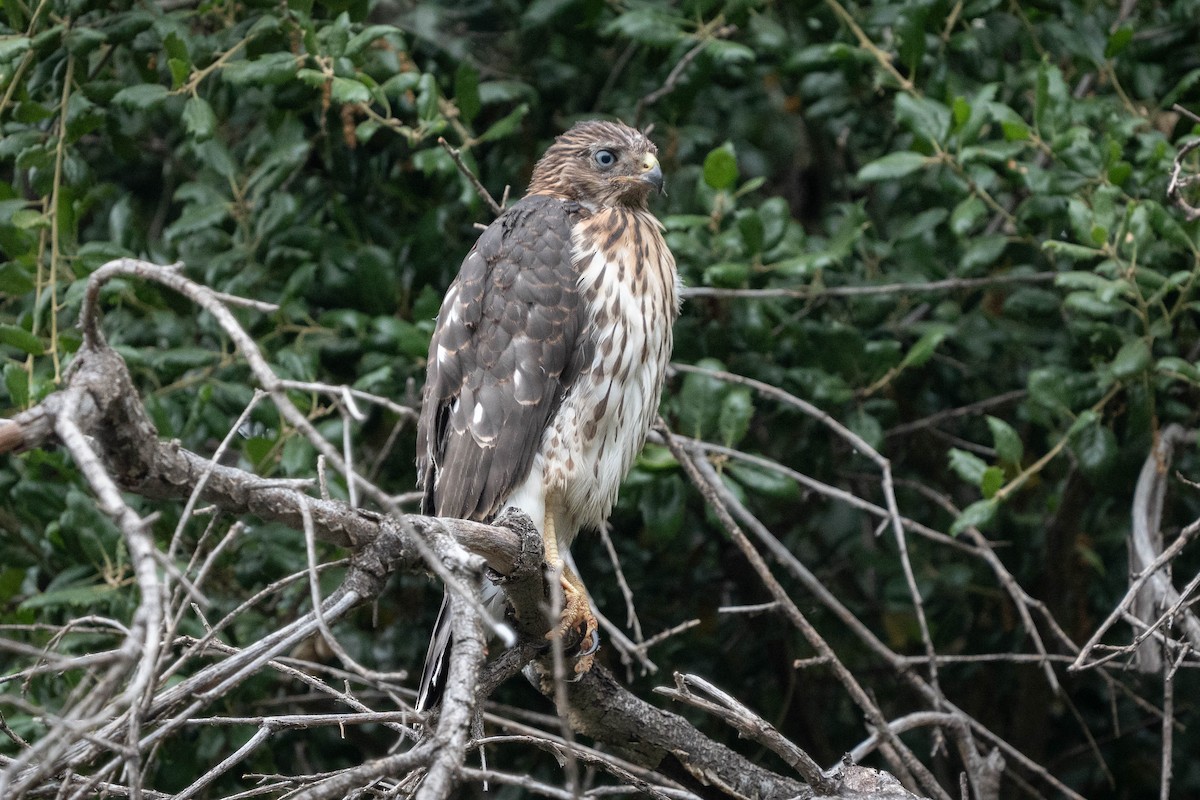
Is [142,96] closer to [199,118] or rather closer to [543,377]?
[199,118]

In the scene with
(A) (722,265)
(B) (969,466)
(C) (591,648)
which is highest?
(A) (722,265)

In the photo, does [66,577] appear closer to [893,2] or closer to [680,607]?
[680,607]

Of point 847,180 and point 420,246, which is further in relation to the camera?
point 847,180

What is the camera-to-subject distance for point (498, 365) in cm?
339

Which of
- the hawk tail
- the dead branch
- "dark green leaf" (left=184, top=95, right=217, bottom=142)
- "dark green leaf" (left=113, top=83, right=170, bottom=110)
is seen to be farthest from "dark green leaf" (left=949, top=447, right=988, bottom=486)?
"dark green leaf" (left=113, top=83, right=170, bottom=110)

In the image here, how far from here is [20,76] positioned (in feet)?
11.8

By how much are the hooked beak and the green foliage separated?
15cm

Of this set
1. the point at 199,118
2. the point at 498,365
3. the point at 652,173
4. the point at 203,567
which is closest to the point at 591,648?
the point at 498,365

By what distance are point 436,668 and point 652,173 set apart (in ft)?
5.20

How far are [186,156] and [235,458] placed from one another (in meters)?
1.25

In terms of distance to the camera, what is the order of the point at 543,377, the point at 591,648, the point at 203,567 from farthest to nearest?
the point at 543,377 < the point at 591,648 < the point at 203,567

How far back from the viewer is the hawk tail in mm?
3064

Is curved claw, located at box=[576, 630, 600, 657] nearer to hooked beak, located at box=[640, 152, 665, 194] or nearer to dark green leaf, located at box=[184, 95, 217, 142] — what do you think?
hooked beak, located at box=[640, 152, 665, 194]

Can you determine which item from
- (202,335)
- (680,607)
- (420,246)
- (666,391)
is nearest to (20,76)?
(202,335)
